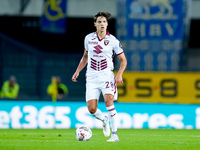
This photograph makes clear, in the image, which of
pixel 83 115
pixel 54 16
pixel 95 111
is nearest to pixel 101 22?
pixel 95 111

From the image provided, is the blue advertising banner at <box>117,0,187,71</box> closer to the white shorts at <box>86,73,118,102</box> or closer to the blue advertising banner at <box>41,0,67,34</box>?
the blue advertising banner at <box>41,0,67,34</box>

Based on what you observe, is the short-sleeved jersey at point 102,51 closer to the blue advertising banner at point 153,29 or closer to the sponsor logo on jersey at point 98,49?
the sponsor logo on jersey at point 98,49

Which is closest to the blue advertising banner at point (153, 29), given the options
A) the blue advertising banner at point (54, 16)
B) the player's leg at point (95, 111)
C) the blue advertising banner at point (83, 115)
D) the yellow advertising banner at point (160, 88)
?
the yellow advertising banner at point (160, 88)

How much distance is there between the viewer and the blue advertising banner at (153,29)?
15156mm

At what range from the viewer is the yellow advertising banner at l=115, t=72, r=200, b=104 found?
51.8 ft

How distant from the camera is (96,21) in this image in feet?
28.8

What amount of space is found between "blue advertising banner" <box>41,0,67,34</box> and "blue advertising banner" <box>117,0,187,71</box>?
2.98 metres

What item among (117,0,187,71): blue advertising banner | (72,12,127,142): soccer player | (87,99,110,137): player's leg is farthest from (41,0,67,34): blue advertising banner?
(72,12,127,142): soccer player

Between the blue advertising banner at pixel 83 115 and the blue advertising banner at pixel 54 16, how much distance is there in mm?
4230

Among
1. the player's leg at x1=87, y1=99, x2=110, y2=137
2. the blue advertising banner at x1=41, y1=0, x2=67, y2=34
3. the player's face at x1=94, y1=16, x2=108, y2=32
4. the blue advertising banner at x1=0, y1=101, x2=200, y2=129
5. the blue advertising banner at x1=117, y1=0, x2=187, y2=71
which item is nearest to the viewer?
the player's face at x1=94, y1=16, x2=108, y2=32

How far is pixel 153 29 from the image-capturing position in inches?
598

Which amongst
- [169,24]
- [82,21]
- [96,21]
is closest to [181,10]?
[169,24]

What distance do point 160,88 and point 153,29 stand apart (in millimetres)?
1689

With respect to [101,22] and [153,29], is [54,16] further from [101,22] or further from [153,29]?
[101,22]
